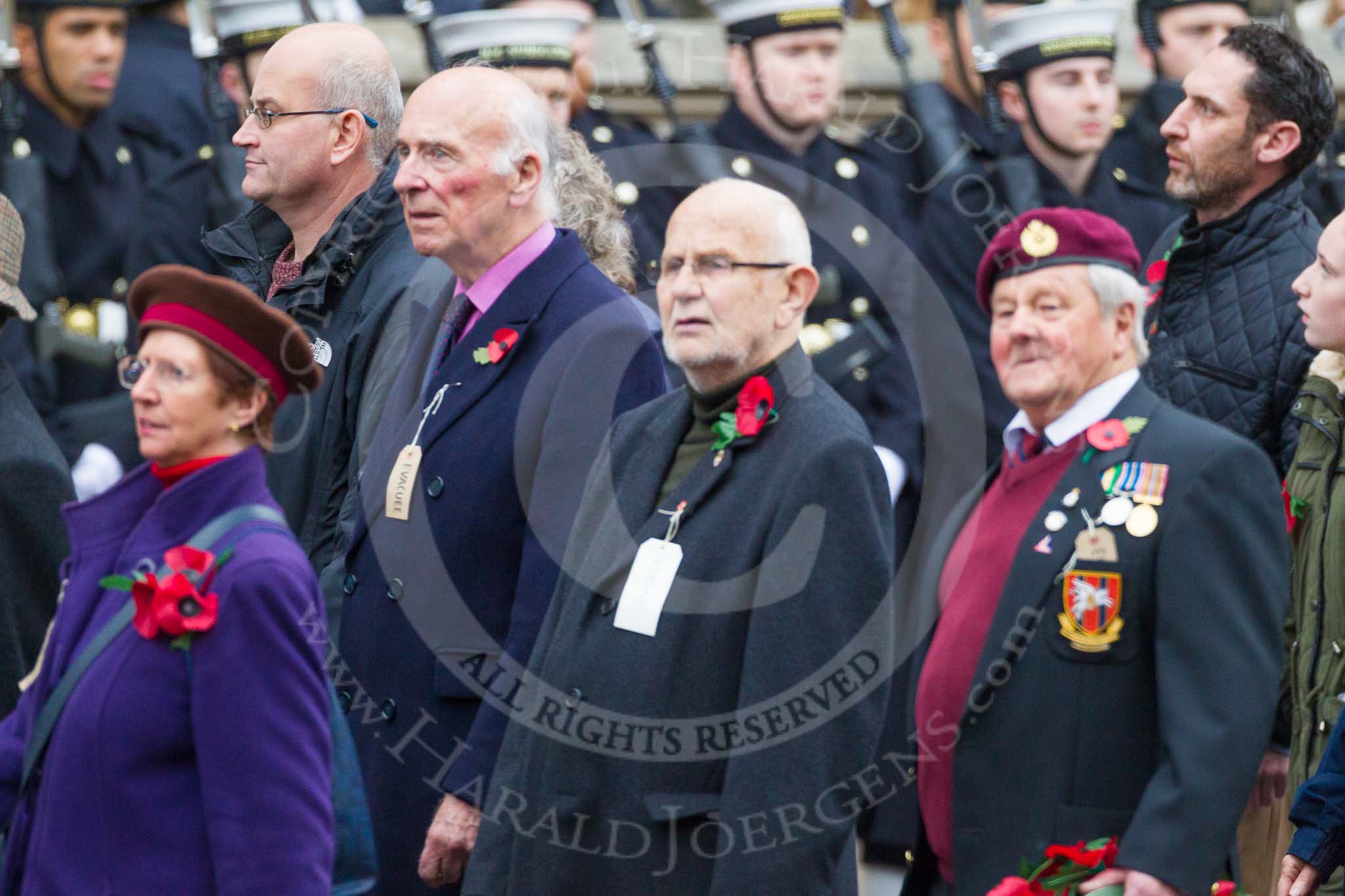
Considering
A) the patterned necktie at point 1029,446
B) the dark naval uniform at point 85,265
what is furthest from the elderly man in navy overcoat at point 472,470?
the dark naval uniform at point 85,265

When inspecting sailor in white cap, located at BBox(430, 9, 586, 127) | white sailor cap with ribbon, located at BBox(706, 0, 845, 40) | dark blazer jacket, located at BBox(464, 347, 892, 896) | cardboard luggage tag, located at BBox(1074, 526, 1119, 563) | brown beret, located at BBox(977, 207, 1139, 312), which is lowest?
dark blazer jacket, located at BBox(464, 347, 892, 896)

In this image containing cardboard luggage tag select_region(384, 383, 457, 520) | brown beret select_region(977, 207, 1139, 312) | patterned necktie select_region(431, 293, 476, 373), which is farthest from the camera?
patterned necktie select_region(431, 293, 476, 373)

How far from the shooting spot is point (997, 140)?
24.2 feet

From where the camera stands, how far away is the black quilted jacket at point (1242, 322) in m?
4.95

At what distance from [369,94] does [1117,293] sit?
1850 millimetres

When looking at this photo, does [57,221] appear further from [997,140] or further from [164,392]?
[164,392]

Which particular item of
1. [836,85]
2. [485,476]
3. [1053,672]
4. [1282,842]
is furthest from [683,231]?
[836,85]

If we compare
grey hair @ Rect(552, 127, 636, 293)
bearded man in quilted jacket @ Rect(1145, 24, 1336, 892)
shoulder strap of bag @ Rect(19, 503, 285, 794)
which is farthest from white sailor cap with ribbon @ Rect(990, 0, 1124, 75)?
shoulder strap of bag @ Rect(19, 503, 285, 794)

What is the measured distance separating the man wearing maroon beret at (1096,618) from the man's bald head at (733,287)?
37 centimetres

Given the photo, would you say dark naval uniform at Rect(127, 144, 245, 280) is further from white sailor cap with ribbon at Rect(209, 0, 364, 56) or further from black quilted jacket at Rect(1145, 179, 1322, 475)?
black quilted jacket at Rect(1145, 179, 1322, 475)

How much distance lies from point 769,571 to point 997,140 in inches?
148

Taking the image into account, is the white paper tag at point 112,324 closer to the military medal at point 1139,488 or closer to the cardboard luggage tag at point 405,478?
the cardboard luggage tag at point 405,478

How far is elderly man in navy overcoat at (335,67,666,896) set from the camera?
14.4 feet

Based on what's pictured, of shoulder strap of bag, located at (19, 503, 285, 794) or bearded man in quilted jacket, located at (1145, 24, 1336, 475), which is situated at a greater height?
bearded man in quilted jacket, located at (1145, 24, 1336, 475)
